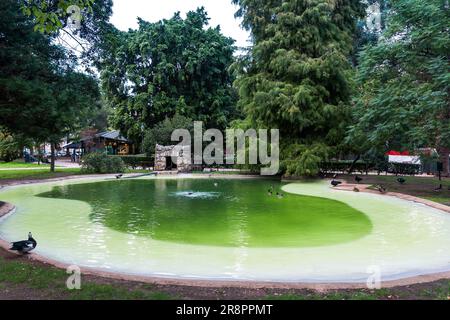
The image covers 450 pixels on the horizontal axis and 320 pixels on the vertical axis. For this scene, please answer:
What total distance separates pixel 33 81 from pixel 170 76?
74.4ft

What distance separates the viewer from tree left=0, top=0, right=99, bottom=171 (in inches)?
688

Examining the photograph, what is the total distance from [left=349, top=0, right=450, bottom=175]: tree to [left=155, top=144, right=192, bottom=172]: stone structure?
17561 millimetres

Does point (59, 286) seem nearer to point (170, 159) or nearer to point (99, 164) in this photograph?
point (99, 164)

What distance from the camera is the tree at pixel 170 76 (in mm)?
38656

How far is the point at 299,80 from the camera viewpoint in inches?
1025

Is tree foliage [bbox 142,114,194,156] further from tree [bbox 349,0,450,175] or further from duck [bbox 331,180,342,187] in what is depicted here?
tree [bbox 349,0,450,175]

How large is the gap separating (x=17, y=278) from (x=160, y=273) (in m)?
2.23

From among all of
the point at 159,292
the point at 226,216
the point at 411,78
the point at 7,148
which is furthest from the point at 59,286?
the point at 7,148

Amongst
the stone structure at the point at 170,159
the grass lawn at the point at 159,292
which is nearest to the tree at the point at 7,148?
the stone structure at the point at 170,159

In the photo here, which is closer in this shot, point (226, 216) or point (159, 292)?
point (159, 292)

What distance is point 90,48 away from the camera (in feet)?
69.8

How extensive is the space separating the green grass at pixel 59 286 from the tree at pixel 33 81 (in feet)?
42.6

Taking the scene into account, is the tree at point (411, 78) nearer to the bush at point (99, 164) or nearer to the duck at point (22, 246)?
the duck at point (22, 246)
